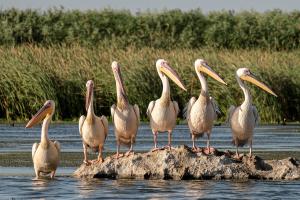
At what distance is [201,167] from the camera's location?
43.7 ft

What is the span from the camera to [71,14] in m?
46.1

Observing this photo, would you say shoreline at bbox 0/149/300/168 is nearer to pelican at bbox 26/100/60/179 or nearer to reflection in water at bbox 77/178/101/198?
pelican at bbox 26/100/60/179

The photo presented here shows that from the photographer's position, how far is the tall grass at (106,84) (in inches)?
963

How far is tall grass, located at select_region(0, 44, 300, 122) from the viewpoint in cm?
2447

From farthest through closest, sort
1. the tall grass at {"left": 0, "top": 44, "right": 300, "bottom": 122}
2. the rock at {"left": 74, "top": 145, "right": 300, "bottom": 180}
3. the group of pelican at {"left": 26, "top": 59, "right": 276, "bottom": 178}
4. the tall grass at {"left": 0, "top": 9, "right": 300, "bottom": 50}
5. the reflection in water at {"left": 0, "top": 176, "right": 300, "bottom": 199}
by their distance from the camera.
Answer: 1. the tall grass at {"left": 0, "top": 9, "right": 300, "bottom": 50}
2. the tall grass at {"left": 0, "top": 44, "right": 300, "bottom": 122}
3. the group of pelican at {"left": 26, "top": 59, "right": 276, "bottom": 178}
4. the rock at {"left": 74, "top": 145, "right": 300, "bottom": 180}
5. the reflection in water at {"left": 0, "top": 176, "right": 300, "bottom": 199}

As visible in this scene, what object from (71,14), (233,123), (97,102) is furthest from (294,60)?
(71,14)

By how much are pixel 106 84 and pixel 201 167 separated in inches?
464

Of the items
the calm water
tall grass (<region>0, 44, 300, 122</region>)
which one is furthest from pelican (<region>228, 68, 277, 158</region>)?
tall grass (<region>0, 44, 300, 122</region>)

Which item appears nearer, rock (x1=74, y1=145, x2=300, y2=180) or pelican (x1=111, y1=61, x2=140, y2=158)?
rock (x1=74, y1=145, x2=300, y2=180)

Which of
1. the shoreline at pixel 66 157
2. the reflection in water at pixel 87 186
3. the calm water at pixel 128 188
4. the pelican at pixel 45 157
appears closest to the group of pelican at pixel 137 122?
the pelican at pixel 45 157

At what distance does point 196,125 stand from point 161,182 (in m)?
1.24

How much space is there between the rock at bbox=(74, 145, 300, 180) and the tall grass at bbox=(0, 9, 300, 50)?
2744cm

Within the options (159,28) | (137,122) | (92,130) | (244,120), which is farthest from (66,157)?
(159,28)

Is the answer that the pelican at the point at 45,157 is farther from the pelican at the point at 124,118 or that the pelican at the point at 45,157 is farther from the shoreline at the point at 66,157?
the shoreline at the point at 66,157
